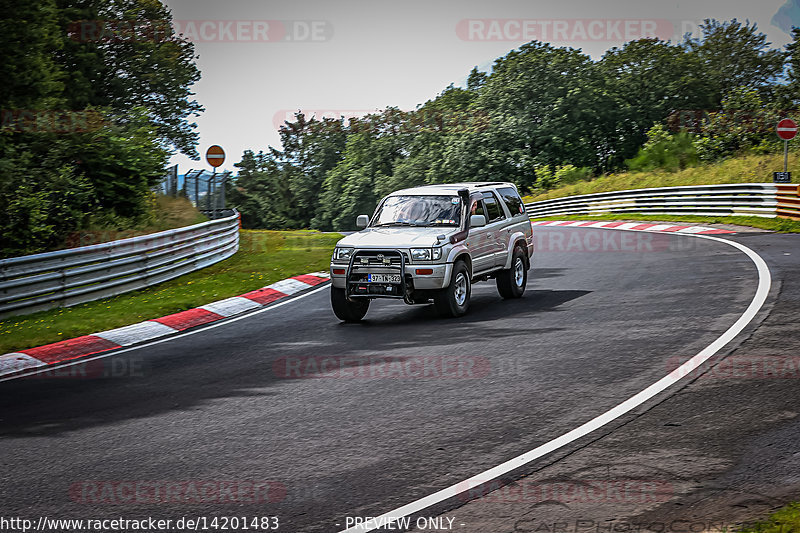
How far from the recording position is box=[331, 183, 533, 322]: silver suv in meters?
12.4

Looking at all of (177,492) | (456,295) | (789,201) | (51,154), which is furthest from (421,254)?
(789,201)

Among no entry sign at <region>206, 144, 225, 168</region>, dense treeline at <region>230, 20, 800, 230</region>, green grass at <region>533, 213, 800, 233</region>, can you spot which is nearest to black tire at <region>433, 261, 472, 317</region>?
green grass at <region>533, 213, 800, 233</region>

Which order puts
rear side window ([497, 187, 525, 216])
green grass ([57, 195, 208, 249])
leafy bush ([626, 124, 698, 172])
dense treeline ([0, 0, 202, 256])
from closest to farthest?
1. rear side window ([497, 187, 525, 216])
2. dense treeline ([0, 0, 202, 256])
3. green grass ([57, 195, 208, 249])
4. leafy bush ([626, 124, 698, 172])

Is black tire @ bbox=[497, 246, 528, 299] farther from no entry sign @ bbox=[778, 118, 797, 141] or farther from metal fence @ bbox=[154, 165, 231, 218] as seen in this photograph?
metal fence @ bbox=[154, 165, 231, 218]

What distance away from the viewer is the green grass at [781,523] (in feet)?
14.7

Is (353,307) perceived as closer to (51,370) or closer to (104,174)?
(51,370)

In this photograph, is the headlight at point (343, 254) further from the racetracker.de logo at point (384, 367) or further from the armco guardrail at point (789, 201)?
the armco guardrail at point (789, 201)

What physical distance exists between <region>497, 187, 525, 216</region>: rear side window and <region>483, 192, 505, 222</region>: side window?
1.16ft

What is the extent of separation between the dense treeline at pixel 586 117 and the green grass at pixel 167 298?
111 feet

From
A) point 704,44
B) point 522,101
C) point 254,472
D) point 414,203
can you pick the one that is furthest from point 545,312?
point 704,44

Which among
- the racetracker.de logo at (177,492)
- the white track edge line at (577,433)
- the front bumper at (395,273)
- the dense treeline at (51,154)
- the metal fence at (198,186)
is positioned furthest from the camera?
the metal fence at (198,186)

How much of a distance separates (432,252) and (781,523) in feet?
26.5

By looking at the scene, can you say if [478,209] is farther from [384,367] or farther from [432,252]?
[384,367]

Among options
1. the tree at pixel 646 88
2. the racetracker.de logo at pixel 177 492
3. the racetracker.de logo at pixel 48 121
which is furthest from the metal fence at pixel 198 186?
the tree at pixel 646 88
